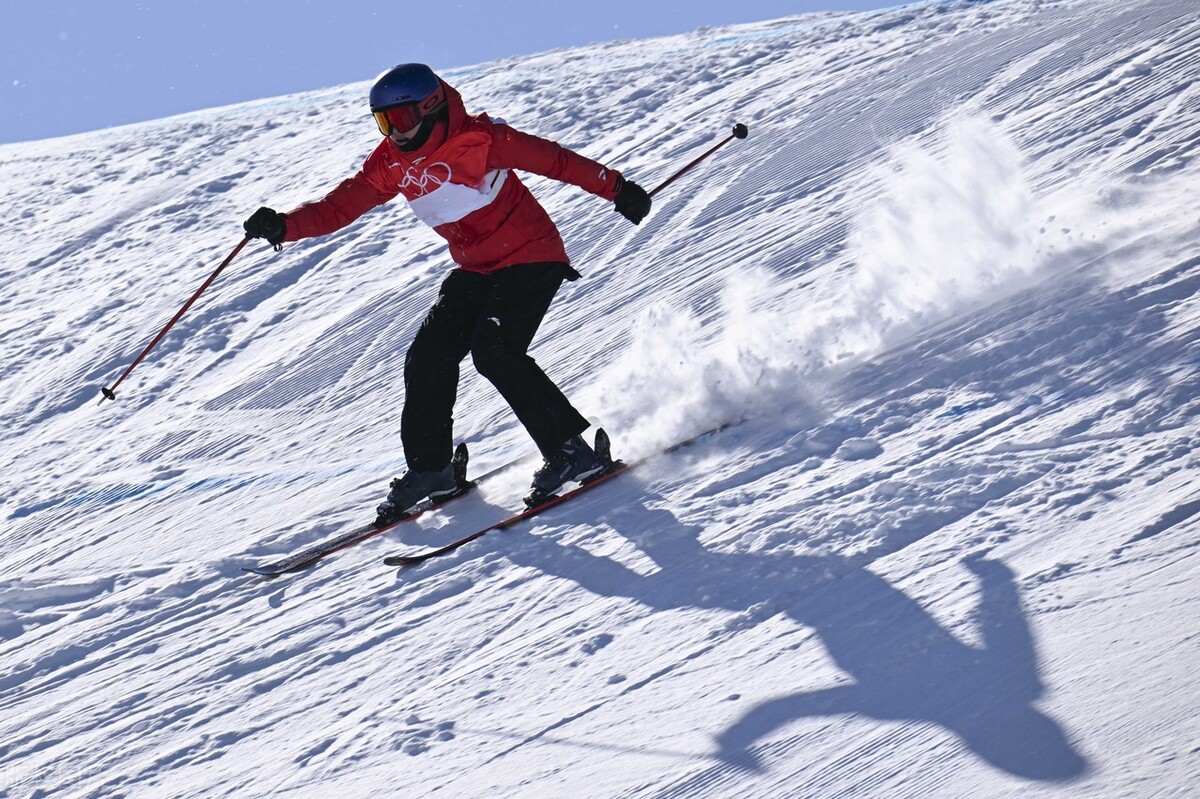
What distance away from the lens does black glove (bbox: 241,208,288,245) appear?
4109 millimetres

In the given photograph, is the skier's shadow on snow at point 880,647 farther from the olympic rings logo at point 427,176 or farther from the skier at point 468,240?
the olympic rings logo at point 427,176

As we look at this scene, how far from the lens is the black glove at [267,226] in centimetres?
411

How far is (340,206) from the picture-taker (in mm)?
4277

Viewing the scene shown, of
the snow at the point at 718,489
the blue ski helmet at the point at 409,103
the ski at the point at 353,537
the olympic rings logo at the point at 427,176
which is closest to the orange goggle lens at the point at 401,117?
the blue ski helmet at the point at 409,103

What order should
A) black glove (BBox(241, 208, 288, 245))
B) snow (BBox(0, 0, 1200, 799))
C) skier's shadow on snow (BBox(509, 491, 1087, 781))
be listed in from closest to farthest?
skier's shadow on snow (BBox(509, 491, 1087, 781))
snow (BBox(0, 0, 1200, 799))
black glove (BBox(241, 208, 288, 245))

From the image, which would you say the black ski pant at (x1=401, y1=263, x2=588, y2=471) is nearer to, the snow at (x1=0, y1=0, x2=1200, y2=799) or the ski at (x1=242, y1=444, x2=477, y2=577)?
the ski at (x1=242, y1=444, x2=477, y2=577)

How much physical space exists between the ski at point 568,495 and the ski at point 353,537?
259 millimetres

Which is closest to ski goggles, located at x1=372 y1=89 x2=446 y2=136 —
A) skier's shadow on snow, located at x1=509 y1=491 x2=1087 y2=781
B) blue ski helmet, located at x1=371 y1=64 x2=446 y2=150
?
blue ski helmet, located at x1=371 y1=64 x2=446 y2=150

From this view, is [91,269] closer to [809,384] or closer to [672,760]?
[809,384]

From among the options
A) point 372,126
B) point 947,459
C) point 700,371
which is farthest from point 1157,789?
point 372,126

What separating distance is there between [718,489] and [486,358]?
0.84 m

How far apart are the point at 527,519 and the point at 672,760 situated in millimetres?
1420

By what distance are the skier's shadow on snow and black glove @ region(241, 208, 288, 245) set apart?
1.60 metres

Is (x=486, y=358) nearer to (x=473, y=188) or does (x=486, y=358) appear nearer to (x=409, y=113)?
(x=473, y=188)
